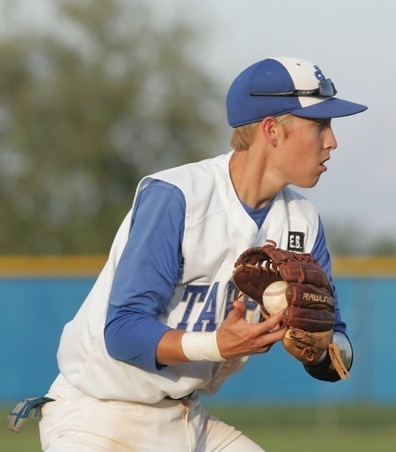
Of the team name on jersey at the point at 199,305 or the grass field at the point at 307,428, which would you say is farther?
the grass field at the point at 307,428

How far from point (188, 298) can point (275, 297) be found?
39 cm

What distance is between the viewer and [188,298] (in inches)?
157

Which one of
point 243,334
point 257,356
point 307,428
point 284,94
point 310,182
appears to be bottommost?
point 307,428

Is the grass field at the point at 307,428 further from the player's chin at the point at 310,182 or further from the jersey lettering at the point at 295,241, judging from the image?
the player's chin at the point at 310,182

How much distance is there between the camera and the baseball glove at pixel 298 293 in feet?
11.9

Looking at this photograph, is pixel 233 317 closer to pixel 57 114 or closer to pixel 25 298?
pixel 25 298

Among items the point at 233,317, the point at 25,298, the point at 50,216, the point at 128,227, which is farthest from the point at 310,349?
the point at 50,216

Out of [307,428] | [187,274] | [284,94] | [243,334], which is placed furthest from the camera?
[307,428]

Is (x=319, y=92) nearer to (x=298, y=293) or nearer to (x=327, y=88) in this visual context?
(x=327, y=88)

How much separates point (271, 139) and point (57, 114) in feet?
59.1

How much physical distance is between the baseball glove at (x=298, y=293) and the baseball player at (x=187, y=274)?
0.62 ft

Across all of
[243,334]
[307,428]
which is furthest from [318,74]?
[307,428]

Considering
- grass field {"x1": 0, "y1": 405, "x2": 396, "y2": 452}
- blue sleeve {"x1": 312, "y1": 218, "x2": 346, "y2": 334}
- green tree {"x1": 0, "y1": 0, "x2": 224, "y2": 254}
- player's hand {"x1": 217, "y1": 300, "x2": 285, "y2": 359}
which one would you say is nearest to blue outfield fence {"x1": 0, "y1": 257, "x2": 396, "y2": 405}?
grass field {"x1": 0, "y1": 405, "x2": 396, "y2": 452}

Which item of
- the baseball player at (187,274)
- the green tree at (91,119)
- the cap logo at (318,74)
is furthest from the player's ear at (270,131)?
the green tree at (91,119)
